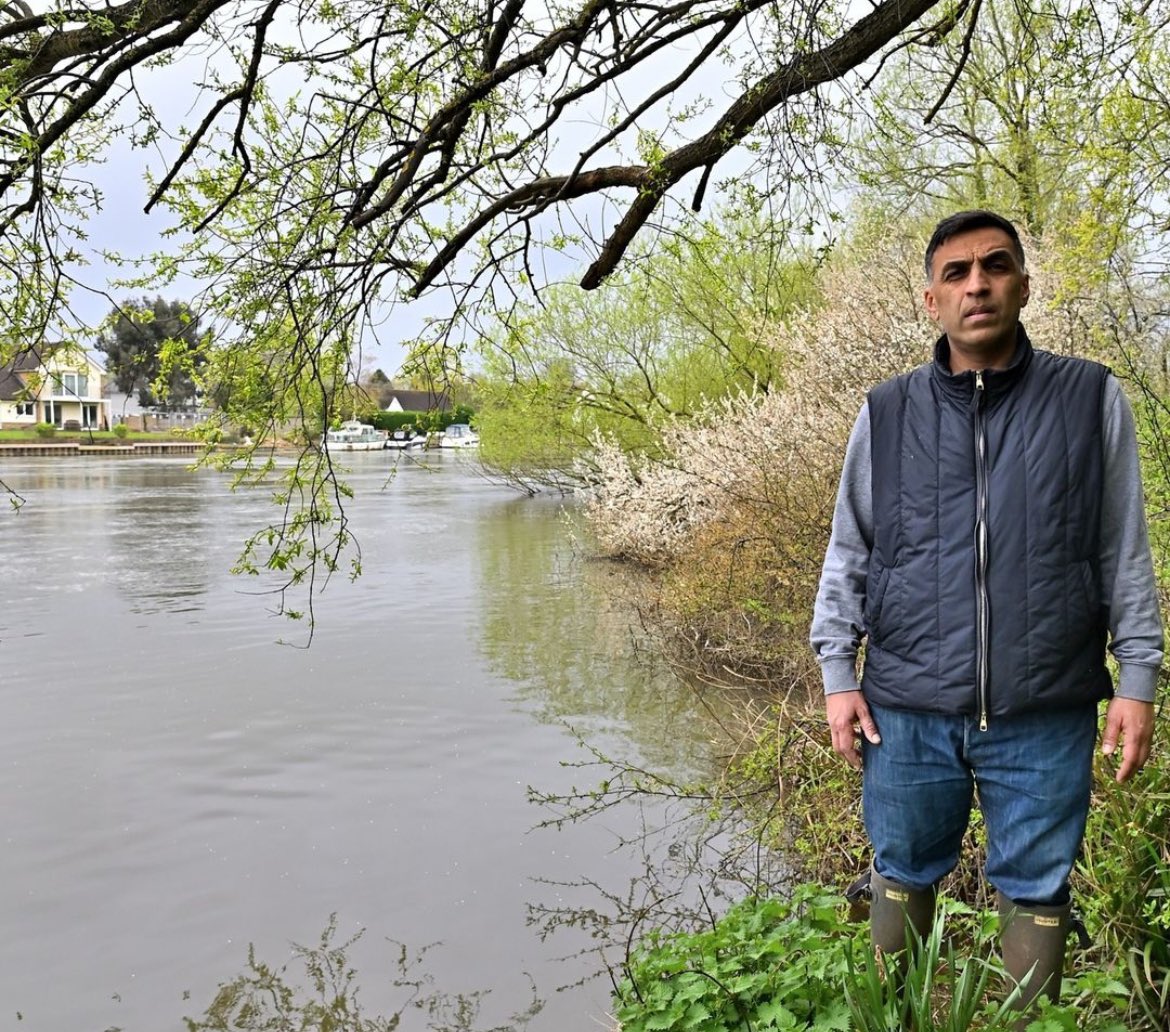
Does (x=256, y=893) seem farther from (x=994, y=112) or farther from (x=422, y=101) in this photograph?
(x=994, y=112)

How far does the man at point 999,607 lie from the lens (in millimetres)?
2287

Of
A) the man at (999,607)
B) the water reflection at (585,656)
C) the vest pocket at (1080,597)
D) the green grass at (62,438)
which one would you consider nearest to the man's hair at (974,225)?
the man at (999,607)

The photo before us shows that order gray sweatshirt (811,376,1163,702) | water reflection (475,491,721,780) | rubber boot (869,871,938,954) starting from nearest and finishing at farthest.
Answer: gray sweatshirt (811,376,1163,702), rubber boot (869,871,938,954), water reflection (475,491,721,780)

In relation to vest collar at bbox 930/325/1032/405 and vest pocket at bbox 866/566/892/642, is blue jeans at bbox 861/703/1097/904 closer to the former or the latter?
vest pocket at bbox 866/566/892/642

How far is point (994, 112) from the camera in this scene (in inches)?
635

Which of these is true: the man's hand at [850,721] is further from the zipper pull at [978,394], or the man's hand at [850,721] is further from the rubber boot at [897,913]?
the zipper pull at [978,394]

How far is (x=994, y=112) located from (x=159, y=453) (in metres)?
63.9

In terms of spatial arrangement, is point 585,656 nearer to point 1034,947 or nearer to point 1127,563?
point 1034,947

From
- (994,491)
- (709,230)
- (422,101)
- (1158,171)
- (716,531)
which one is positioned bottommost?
(716,531)

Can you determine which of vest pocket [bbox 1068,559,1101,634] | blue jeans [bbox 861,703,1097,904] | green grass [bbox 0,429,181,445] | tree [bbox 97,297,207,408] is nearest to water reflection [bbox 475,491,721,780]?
tree [bbox 97,297,207,408]

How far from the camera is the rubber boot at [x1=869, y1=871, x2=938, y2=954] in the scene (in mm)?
2486

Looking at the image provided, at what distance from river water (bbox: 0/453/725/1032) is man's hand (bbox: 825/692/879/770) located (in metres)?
2.59

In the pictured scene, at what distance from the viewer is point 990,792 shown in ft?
7.79

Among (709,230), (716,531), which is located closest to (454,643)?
(716,531)
